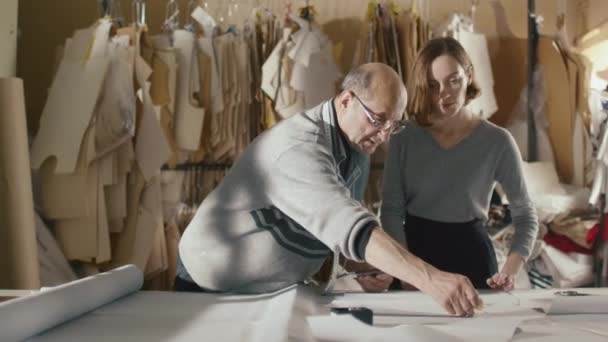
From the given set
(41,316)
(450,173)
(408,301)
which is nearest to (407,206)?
A: (450,173)

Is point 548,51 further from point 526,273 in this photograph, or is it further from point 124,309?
point 124,309

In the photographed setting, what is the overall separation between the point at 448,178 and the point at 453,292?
28.9 inches

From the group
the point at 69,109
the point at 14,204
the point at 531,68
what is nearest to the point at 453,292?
Result: the point at 14,204

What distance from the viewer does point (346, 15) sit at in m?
3.65

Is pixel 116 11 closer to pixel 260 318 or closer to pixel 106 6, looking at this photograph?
pixel 106 6

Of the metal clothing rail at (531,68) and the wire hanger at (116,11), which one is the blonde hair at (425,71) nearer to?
the metal clothing rail at (531,68)

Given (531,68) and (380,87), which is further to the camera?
(531,68)

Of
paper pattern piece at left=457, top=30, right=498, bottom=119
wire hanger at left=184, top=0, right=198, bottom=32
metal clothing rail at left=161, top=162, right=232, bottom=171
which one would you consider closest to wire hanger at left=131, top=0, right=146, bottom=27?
wire hanger at left=184, top=0, right=198, bottom=32

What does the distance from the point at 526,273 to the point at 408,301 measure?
66.1 inches

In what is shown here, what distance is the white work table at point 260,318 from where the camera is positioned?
1.13 meters

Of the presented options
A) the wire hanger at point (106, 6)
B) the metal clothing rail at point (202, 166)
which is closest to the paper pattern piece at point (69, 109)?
the wire hanger at point (106, 6)

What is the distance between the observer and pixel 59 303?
3.97ft

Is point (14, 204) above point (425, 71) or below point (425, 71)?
below

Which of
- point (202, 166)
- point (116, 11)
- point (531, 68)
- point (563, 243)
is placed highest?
point (116, 11)
